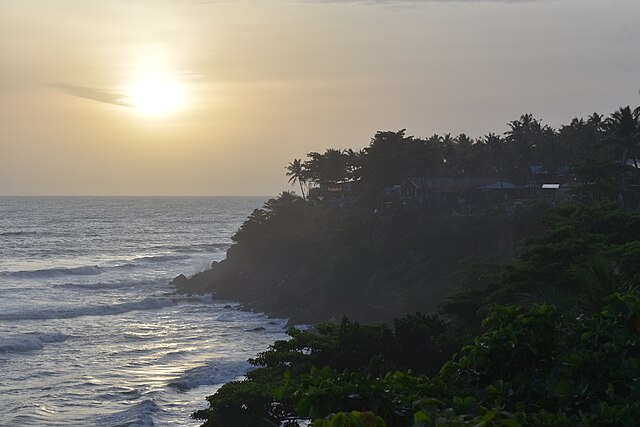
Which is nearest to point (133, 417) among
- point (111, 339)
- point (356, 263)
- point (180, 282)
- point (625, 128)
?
point (111, 339)

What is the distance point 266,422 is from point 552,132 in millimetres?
66473

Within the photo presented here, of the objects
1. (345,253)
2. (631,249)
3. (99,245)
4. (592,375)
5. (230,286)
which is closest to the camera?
(592,375)

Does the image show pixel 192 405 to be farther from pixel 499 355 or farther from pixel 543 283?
pixel 499 355

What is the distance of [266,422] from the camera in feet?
65.5

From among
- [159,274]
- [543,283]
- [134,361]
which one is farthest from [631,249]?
[159,274]

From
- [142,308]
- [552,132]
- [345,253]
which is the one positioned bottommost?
[142,308]

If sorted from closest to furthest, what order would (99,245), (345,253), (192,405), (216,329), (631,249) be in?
1. (631,249)
2. (192,405)
3. (216,329)
4. (345,253)
5. (99,245)

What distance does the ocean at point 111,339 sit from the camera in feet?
101

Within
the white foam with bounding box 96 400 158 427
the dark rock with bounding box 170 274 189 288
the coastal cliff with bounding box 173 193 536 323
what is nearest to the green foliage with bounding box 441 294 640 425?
the white foam with bounding box 96 400 158 427

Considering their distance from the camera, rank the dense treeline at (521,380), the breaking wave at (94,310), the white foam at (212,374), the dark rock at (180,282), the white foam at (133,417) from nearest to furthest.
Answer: the dense treeline at (521,380)
the white foam at (133,417)
the white foam at (212,374)
the breaking wave at (94,310)
the dark rock at (180,282)

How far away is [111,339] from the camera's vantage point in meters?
46.9

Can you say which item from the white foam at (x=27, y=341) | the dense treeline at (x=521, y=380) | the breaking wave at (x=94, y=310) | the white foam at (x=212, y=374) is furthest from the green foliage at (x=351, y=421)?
the breaking wave at (x=94, y=310)

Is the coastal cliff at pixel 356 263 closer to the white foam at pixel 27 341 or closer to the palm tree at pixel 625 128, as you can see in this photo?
the palm tree at pixel 625 128

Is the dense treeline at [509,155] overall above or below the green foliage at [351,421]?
above
